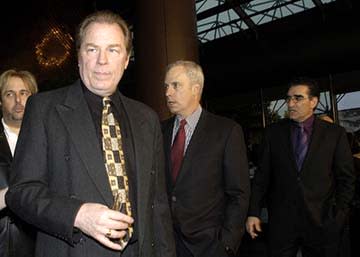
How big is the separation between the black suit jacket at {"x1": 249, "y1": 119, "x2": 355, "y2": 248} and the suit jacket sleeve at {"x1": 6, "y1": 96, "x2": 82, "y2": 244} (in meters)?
2.20

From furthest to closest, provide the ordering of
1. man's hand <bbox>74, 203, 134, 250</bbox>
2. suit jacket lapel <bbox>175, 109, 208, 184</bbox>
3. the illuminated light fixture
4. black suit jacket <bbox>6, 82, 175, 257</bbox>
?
1. the illuminated light fixture
2. suit jacket lapel <bbox>175, 109, 208, 184</bbox>
3. black suit jacket <bbox>6, 82, 175, 257</bbox>
4. man's hand <bbox>74, 203, 134, 250</bbox>

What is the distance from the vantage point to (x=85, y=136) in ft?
4.87

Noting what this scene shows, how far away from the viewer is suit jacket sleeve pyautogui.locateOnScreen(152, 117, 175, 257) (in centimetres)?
171

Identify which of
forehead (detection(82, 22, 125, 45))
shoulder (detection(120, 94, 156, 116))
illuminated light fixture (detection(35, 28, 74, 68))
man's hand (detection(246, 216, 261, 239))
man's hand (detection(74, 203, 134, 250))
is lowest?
man's hand (detection(246, 216, 261, 239))

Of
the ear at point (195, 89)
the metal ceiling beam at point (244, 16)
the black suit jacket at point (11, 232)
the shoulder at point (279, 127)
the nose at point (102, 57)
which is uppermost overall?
the metal ceiling beam at point (244, 16)

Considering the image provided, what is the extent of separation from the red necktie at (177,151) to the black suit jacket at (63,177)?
3.34ft

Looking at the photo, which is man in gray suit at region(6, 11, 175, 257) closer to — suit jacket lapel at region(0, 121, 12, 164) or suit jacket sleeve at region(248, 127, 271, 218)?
suit jacket lapel at region(0, 121, 12, 164)

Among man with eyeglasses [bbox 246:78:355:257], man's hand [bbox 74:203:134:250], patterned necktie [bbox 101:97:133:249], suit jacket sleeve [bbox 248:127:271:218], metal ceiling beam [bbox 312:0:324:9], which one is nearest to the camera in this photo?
man's hand [bbox 74:203:134:250]

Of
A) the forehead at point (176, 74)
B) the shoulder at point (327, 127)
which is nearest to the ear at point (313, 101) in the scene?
the shoulder at point (327, 127)

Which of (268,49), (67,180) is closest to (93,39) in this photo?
(67,180)

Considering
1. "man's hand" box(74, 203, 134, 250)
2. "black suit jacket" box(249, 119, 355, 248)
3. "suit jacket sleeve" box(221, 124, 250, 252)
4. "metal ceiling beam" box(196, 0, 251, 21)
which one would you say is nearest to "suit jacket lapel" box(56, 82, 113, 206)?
"man's hand" box(74, 203, 134, 250)

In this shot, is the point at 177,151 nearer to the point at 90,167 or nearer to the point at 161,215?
the point at 161,215

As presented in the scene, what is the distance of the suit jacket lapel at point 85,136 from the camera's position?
1434mm

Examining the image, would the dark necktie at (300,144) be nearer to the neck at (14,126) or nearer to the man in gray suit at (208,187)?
the man in gray suit at (208,187)
